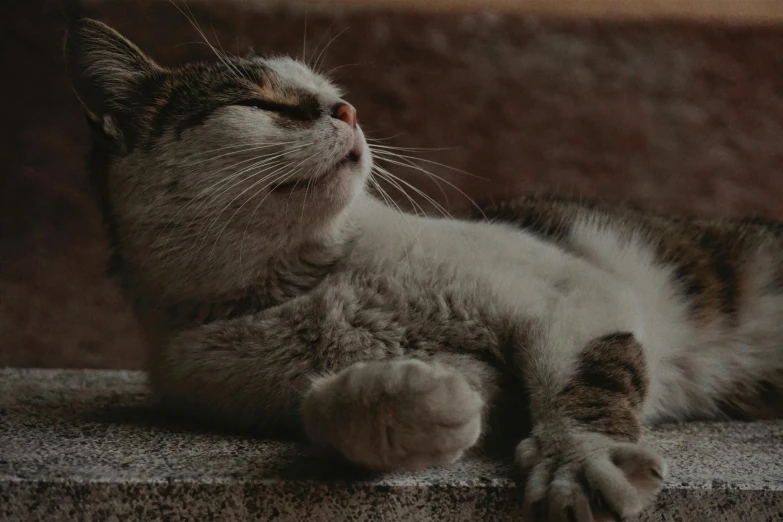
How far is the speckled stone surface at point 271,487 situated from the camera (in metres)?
0.91

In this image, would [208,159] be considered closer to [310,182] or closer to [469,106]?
[310,182]

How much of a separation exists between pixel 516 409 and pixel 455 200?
1.26 metres

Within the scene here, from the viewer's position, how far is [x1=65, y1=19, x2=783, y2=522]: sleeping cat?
1.10m

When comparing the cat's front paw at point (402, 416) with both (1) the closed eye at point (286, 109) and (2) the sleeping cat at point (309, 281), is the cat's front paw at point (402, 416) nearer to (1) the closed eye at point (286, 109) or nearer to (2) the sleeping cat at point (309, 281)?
(2) the sleeping cat at point (309, 281)

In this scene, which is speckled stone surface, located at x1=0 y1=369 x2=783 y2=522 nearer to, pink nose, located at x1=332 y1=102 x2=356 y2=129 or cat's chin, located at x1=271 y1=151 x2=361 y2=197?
cat's chin, located at x1=271 y1=151 x2=361 y2=197

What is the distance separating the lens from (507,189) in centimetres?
230

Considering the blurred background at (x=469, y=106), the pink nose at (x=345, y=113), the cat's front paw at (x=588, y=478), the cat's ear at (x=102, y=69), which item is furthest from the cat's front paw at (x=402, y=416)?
the blurred background at (x=469, y=106)

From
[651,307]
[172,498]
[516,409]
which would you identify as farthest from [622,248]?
[172,498]

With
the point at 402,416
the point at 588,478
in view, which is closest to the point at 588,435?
the point at 588,478

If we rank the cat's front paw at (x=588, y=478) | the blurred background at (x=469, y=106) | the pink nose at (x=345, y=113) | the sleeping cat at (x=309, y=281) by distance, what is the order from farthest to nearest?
the blurred background at (x=469, y=106) < the pink nose at (x=345, y=113) < the sleeping cat at (x=309, y=281) < the cat's front paw at (x=588, y=478)

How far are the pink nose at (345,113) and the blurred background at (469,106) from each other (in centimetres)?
101

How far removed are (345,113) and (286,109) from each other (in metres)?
0.11

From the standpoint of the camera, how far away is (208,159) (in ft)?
3.92

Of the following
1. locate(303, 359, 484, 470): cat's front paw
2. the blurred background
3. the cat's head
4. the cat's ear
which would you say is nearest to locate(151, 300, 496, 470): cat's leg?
locate(303, 359, 484, 470): cat's front paw
